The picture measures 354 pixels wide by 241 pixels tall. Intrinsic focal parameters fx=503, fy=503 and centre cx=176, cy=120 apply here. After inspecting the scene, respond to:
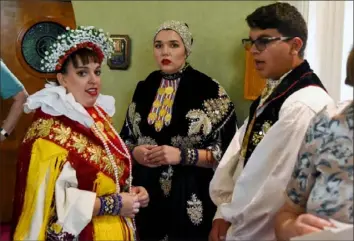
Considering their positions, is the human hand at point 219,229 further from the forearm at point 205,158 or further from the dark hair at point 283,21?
the dark hair at point 283,21

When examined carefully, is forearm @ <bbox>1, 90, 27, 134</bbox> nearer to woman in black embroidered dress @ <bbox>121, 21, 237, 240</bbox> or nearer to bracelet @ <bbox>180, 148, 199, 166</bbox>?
woman in black embroidered dress @ <bbox>121, 21, 237, 240</bbox>

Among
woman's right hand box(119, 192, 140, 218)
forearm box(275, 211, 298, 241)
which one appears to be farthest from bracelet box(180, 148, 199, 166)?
forearm box(275, 211, 298, 241)

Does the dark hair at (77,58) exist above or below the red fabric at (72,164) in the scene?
above

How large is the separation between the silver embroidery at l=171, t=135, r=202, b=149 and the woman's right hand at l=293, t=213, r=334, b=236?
72 cm

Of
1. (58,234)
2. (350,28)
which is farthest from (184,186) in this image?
(350,28)

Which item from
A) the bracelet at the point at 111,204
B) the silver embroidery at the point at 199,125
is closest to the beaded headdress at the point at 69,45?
the bracelet at the point at 111,204

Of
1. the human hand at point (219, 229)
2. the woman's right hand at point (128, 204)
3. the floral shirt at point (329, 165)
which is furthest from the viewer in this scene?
the human hand at point (219, 229)

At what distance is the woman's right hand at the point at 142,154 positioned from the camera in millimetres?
1707

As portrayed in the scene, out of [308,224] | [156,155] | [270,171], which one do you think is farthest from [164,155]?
[308,224]

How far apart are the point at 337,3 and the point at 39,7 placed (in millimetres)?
890

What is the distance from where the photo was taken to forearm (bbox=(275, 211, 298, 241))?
1.06 meters

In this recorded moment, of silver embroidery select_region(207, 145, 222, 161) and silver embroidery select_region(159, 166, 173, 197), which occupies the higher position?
silver embroidery select_region(207, 145, 222, 161)

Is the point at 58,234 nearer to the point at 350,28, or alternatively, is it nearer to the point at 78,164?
the point at 78,164

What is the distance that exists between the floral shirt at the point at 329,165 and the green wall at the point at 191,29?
0.84 metres
